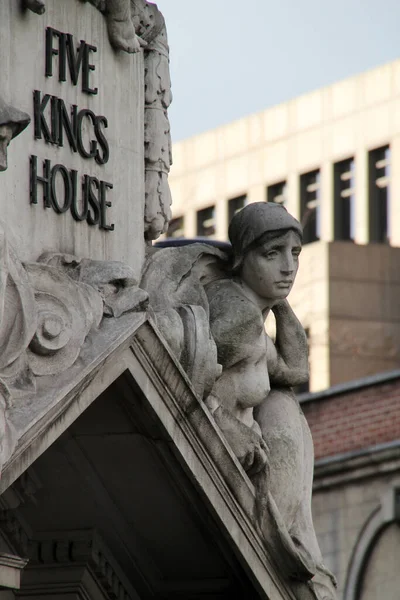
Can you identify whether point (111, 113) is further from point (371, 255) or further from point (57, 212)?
point (371, 255)

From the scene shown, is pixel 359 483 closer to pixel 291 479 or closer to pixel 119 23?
pixel 291 479

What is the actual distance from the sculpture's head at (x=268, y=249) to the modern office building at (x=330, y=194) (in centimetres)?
4569

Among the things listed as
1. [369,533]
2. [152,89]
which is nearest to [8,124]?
[152,89]

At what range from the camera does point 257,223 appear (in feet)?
56.7

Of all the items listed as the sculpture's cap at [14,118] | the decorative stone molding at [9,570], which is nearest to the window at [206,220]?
the decorative stone molding at [9,570]

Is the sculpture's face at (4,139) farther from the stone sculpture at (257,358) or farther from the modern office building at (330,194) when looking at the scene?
the modern office building at (330,194)

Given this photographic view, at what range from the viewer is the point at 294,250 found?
17.4m

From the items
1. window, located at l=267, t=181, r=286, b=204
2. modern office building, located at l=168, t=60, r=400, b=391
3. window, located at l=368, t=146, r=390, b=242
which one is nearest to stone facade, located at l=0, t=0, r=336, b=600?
modern office building, located at l=168, t=60, r=400, b=391

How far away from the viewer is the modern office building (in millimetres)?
63969

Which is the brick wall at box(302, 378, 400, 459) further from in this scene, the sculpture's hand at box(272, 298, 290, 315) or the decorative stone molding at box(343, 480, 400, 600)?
the sculpture's hand at box(272, 298, 290, 315)

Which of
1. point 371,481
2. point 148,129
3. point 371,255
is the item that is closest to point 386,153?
point 371,255

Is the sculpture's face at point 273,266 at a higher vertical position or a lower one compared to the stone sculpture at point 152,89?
lower

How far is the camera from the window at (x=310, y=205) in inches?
2724

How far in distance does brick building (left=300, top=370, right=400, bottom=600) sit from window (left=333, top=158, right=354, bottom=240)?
24016 millimetres
